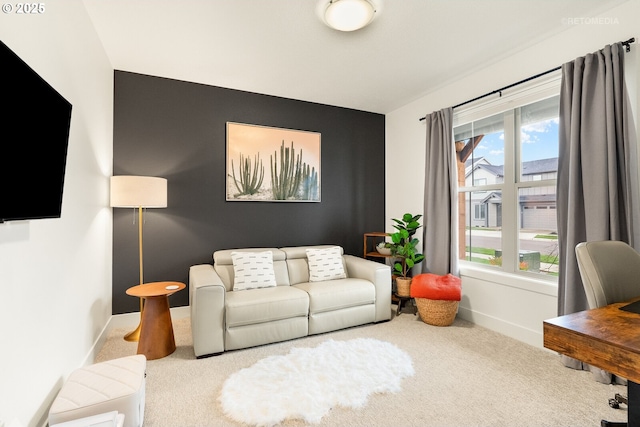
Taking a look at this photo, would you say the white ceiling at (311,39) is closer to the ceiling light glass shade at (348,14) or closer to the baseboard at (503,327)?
the ceiling light glass shade at (348,14)

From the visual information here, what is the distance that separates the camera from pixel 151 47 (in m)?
2.74

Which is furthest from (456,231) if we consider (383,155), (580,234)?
(383,155)

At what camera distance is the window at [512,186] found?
9.00ft

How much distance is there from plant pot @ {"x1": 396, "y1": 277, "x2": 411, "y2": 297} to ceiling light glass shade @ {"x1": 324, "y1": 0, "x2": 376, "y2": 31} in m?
2.68

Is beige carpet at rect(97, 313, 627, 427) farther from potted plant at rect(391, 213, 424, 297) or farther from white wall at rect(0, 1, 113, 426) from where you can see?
Result: potted plant at rect(391, 213, 424, 297)

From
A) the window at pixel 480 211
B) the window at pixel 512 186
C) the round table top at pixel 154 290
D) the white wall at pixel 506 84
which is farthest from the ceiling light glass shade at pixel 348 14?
the round table top at pixel 154 290

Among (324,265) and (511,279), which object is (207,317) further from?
(511,279)

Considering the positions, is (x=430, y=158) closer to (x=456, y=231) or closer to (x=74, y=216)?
(x=456, y=231)

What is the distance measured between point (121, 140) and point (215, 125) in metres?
0.99

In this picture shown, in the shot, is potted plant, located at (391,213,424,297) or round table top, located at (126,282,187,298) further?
potted plant, located at (391,213,424,297)

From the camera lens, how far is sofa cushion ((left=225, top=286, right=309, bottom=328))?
8.50ft

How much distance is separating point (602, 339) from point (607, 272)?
2.60 ft

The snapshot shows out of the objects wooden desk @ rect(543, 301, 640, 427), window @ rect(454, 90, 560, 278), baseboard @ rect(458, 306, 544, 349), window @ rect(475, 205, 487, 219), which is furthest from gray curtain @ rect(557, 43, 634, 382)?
wooden desk @ rect(543, 301, 640, 427)

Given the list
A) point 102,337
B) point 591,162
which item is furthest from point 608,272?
point 102,337
